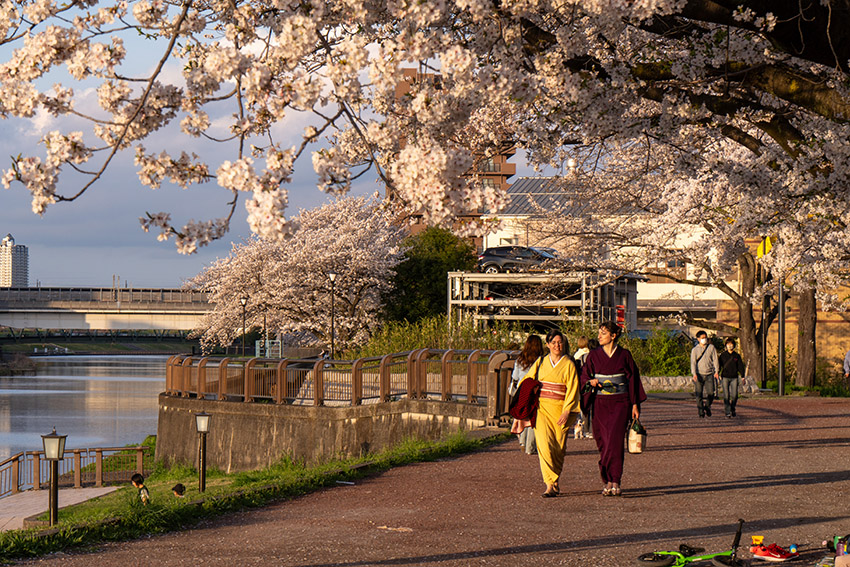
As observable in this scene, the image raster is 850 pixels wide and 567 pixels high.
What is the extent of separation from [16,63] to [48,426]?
50183 millimetres

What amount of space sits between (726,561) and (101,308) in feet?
Result: 271

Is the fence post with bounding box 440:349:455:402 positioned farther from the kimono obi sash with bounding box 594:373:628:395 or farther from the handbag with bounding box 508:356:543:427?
the kimono obi sash with bounding box 594:373:628:395

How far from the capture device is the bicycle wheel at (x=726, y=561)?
711 centimetres

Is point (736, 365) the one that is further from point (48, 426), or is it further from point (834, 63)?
point (48, 426)

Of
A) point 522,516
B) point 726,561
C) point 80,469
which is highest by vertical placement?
point 726,561

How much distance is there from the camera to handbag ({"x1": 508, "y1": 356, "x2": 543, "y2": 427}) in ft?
36.4

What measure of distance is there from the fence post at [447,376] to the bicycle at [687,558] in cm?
1375

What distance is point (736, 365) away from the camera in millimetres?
21891

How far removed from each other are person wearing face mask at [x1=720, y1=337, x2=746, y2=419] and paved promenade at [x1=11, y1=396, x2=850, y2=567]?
5896mm

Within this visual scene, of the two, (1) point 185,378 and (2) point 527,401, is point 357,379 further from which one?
(2) point 527,401

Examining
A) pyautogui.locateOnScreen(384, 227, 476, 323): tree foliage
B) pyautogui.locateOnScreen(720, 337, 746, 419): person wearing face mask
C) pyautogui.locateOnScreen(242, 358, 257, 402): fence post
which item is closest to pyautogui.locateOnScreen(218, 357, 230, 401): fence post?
pyautogui.locateOnScreen(242, 358, 257, 402): fence post

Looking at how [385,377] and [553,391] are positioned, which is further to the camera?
[385,377]

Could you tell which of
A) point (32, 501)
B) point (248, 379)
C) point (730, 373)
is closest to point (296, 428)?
point (248, 379)

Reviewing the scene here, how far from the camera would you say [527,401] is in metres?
11.1
